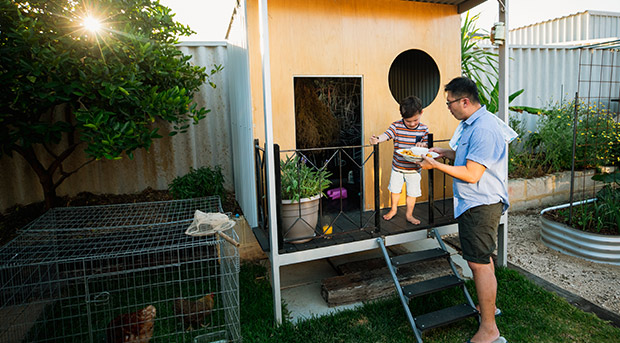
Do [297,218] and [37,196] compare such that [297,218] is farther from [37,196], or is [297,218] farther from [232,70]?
[37,196]

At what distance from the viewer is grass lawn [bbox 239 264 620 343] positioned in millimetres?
3057

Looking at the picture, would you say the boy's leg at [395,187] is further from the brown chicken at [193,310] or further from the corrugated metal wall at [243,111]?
the brown chicken at [193,310]

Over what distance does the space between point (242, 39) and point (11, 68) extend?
2191 millimetres

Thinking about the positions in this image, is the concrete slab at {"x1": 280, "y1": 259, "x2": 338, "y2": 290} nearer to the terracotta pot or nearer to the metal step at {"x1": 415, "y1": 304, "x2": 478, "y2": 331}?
the terracotta pot

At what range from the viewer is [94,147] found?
3572 mm

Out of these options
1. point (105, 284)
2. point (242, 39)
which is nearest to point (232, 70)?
point (242, 39)

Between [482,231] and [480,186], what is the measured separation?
36 centimetres

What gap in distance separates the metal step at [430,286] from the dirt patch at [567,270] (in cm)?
149

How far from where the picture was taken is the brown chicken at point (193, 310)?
3171 mm

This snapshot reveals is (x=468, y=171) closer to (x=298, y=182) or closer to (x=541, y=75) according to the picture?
(x=298, y=182)

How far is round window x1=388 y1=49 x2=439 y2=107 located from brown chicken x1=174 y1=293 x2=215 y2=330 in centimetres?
386

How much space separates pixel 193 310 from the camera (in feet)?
10.6

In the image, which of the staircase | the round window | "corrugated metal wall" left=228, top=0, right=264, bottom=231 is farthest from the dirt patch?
"corrugated metal wall" left=228, top=0, right=264, bottom=231

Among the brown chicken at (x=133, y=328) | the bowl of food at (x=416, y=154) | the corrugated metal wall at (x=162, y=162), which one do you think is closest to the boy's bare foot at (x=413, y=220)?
the bowl of food at (x=416, y=154)
